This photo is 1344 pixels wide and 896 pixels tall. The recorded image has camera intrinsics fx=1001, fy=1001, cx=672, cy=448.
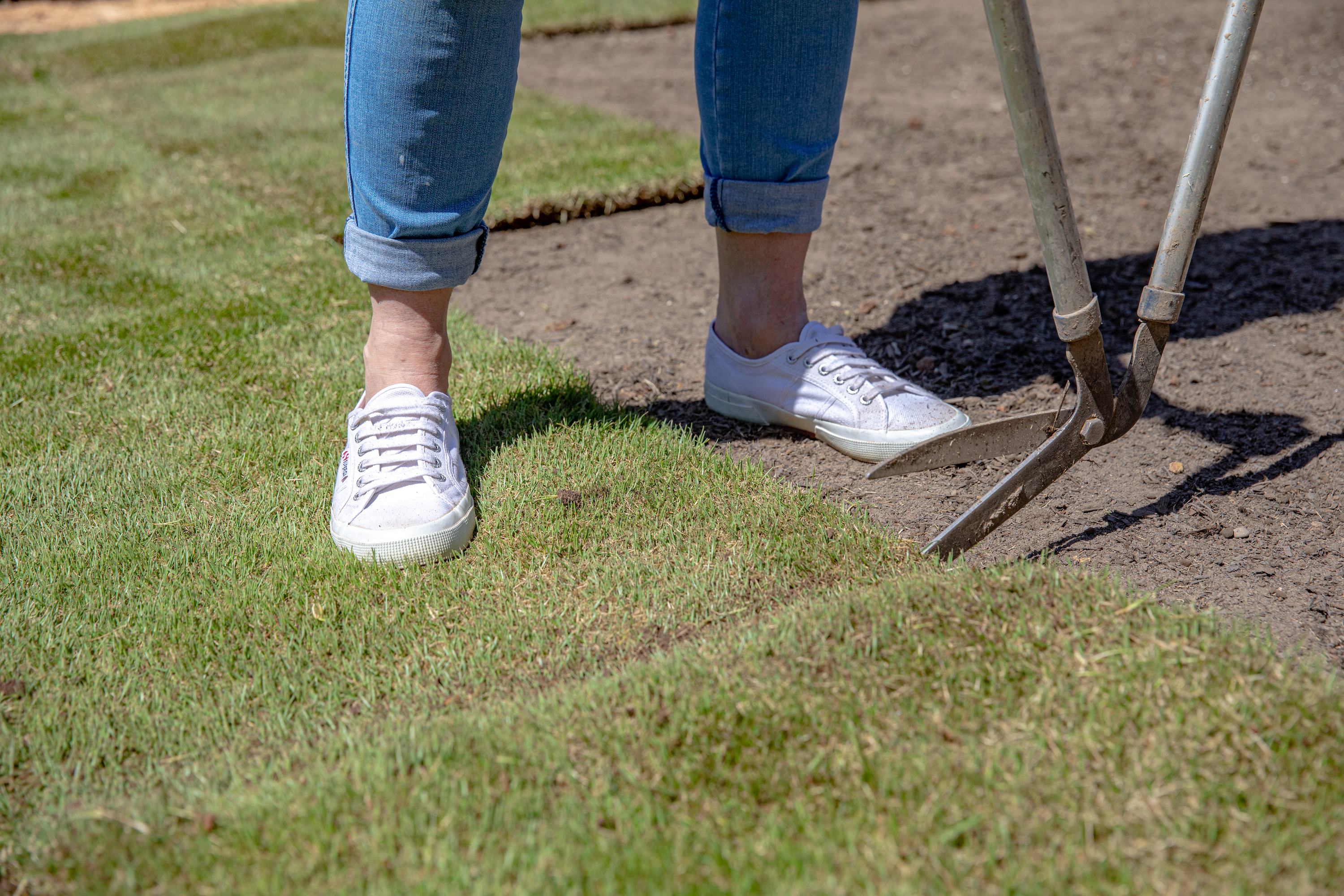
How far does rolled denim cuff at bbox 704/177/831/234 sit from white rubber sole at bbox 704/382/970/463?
369mm

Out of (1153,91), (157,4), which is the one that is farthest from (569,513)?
(157,4)

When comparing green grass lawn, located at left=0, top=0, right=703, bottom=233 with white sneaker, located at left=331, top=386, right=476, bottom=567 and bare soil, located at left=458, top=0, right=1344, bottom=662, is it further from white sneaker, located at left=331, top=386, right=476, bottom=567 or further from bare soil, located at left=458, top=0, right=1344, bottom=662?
white sneaker, located at left=331, top=386, right=476, bottom=567

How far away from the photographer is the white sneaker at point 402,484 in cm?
169

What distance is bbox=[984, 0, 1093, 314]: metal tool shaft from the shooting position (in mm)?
1387

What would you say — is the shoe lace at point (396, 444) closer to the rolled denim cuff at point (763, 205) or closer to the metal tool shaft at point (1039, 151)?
the rolled denim cuff at point (763, 205)

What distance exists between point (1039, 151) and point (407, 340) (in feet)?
3.74

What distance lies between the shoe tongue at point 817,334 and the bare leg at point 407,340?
0.76 metres

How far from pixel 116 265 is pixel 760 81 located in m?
2.45

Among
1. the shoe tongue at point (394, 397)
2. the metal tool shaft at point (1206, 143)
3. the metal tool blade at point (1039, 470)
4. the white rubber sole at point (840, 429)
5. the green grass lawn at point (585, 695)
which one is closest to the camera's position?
the green grass lawn at point (585, 695)

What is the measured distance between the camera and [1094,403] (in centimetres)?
163

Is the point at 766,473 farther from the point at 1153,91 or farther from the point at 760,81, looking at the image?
the point at 1153,91

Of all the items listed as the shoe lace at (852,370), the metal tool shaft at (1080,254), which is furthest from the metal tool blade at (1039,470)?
the shoe lace at (852,370)

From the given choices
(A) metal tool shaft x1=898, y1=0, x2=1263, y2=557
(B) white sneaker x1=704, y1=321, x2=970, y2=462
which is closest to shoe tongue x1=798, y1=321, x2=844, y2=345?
(B) white sneaker x1=704, y1=321, x2=970, y2=462

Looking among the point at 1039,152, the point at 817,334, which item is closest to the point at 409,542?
the point at 817,334
